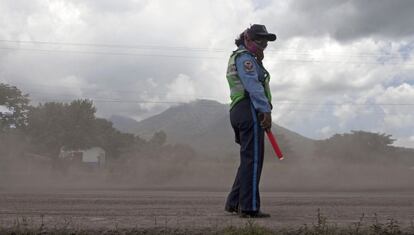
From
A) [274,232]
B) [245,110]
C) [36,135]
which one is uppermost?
[36,135]

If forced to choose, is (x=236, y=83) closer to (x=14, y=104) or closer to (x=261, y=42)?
(x=261, y=42)

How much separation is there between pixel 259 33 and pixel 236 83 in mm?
562

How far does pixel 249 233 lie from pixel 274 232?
286 millimetres

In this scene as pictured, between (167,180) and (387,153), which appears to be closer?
(167,180)

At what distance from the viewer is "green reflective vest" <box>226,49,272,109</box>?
5398 millimetres

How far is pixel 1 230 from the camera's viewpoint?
387cm

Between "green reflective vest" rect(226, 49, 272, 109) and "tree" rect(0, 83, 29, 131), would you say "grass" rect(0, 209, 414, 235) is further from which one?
"tree" rect(0, 83, 29, 131)

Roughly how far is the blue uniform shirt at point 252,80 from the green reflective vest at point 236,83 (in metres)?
0.09

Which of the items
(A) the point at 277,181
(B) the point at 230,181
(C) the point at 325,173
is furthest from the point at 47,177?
(C) the point at 325,173

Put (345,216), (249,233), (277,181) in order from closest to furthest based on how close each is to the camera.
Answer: (249,233) < (345,216) < (277,181)

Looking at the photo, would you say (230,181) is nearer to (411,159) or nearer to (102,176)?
(102,176)

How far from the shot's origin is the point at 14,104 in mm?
50250

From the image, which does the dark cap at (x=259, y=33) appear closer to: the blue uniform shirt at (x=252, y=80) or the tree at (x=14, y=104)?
the blue uniform shirt at (x=252, y=80)

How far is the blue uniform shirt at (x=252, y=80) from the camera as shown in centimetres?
515
